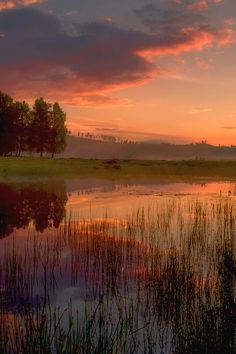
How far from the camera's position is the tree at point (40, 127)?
4284 inches

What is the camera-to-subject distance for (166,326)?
411 inches

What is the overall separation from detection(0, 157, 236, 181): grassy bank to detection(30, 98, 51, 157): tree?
21.3 meters

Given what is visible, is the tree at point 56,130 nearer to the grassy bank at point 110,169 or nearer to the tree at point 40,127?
the tree at point 40,127

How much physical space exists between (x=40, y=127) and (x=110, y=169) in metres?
31.1

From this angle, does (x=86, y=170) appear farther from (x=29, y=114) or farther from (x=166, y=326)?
(x=166, y=326)

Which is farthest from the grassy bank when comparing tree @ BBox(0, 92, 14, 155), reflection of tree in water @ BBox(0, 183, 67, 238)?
reflection of tree in water @ BBox(0, 183, 67, 238)

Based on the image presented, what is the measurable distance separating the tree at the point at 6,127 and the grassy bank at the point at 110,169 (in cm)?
1597

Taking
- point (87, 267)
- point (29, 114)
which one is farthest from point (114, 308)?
point (29, 114)

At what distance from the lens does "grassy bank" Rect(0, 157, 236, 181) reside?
73188 millimetres

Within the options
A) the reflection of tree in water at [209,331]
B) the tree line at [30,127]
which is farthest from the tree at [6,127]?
the reflection of tree in water at [209,331]

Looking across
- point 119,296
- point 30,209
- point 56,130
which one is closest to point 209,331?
point 119,296

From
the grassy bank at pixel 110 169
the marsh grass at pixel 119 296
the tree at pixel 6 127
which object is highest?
the tree at pixel 6 127

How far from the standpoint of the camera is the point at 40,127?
10994 centimetres

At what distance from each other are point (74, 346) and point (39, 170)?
68658mm
